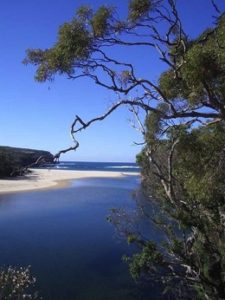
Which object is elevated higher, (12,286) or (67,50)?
(67,50)

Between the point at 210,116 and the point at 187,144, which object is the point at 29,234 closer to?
the point at 187,144

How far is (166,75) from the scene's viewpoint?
9.41 metres

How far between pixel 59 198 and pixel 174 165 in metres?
42.3

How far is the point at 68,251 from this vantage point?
25.6m

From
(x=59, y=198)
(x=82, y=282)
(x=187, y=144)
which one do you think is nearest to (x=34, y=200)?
(x=59, y=198)

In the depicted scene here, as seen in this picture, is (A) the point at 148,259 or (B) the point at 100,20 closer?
(B) the point at 100,20

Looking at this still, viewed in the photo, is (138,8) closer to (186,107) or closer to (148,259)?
(186,107)

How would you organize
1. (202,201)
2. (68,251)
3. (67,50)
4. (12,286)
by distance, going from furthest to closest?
(68,251) → (12,286) → (202,201) → (67,50)

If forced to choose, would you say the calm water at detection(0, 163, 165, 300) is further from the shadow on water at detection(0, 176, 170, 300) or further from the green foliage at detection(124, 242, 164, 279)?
the green foliage at detection(124, 242, 164, 279)

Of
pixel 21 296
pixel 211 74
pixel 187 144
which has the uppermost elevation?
pixel 211 74

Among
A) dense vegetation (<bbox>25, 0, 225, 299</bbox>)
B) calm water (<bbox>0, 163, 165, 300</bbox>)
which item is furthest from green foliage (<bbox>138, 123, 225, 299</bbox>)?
calm water (<bbox>0, 163, 165, 300</bbox>)

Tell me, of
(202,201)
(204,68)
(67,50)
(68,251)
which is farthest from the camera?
(68,251)

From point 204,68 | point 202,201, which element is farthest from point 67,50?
point 202,201

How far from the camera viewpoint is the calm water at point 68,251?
1884cm
